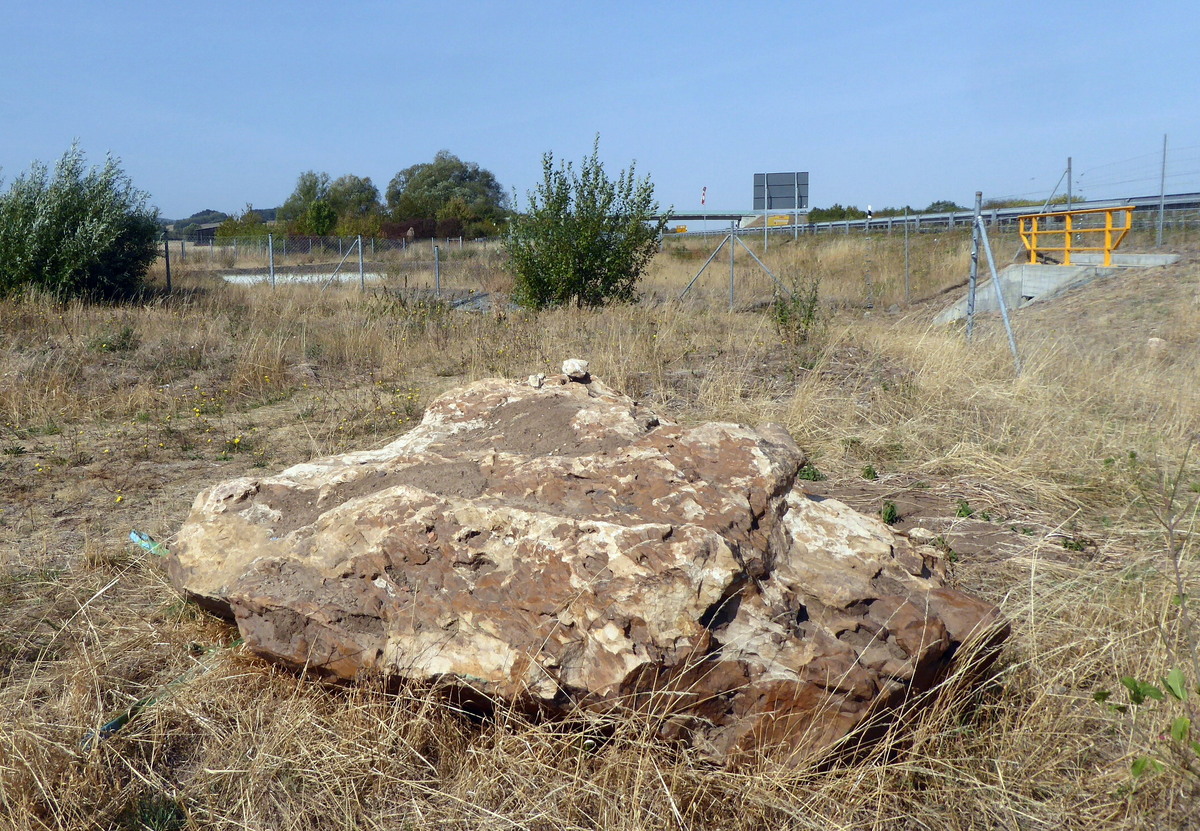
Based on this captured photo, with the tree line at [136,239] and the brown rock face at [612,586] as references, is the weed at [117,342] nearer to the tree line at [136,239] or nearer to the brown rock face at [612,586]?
the tree line at [136,239]

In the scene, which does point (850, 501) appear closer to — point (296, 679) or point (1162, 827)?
point (1162, 827)

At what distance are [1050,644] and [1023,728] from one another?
1.73 feet

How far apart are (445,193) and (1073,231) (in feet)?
136

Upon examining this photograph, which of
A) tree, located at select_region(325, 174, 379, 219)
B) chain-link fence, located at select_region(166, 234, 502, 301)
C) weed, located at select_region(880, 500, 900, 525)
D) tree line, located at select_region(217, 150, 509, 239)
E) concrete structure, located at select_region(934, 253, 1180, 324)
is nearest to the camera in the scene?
weed, located at select_region(880, 500, 900, 525)

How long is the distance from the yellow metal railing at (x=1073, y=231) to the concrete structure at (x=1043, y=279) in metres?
0.28

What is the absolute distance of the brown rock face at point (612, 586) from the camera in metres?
2.35

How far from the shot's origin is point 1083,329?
1052 cm

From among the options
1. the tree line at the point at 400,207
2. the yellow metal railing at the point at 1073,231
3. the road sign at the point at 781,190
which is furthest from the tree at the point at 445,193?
the yellow metal railing at the point at 1073,231

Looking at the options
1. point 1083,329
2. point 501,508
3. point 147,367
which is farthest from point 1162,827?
point 1083,329

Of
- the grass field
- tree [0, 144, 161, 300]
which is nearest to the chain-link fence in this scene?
tree [0, 144, 161, 300]

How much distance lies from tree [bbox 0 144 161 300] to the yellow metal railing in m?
15.4

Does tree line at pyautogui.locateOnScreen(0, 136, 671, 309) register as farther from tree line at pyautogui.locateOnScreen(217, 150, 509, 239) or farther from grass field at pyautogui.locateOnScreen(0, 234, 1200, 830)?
tree line at pyautogui.locateOnScreen(217, 150, 509, 239)

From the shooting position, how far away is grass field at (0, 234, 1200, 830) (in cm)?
232

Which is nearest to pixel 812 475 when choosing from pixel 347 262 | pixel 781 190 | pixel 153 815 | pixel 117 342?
pixel 153 815
